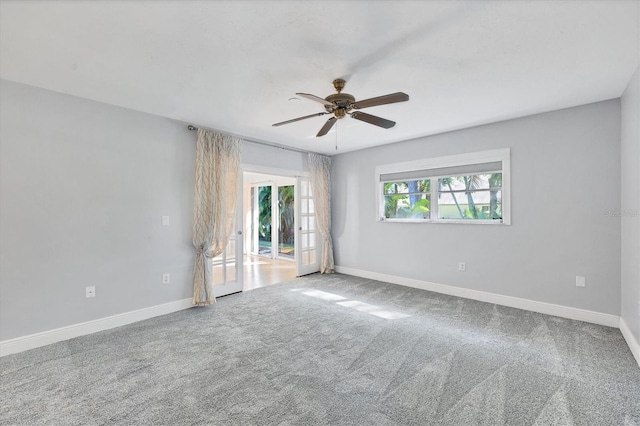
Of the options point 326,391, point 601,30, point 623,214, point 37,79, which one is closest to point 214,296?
point 326,391

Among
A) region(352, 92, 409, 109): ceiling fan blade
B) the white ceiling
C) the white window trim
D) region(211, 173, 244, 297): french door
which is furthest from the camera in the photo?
region(211, 173, 244, 297): french door

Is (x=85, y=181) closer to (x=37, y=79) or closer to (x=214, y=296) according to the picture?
(x=37, y=79)

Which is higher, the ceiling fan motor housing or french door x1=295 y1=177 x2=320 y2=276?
the ceiling fan motor housing

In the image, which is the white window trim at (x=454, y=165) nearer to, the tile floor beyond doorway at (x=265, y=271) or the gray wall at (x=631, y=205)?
the gray wall at (x=631, y=205)

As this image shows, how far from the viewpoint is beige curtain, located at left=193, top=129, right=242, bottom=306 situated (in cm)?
397

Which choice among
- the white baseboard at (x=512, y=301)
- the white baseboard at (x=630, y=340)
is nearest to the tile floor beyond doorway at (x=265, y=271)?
the white baseboard at (x=512, y=301)

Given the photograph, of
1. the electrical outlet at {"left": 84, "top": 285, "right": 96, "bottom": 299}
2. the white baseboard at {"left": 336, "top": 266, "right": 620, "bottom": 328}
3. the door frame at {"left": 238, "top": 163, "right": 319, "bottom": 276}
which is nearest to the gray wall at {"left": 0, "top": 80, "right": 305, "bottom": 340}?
the electrical outlet at {"left": 84, "top": 285, "right": 96, "bottom": 299}

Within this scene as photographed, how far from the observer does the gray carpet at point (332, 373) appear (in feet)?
6.06

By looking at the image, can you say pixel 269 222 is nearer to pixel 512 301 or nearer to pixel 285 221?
pixel 285 221

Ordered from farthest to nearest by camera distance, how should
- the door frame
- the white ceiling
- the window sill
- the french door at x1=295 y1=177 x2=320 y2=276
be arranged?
the french door at x1=295 y1=177 x2=320 y2=276 < the door frame < the window sill < the white ceiling

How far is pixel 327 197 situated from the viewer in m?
5.93

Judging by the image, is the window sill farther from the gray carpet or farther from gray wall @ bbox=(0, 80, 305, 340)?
gray wall @ bbox=(0, 80, 305, 340)

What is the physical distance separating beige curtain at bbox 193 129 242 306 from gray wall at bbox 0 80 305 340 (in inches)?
5.1

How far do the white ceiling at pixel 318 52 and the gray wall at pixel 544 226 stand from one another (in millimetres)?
386
